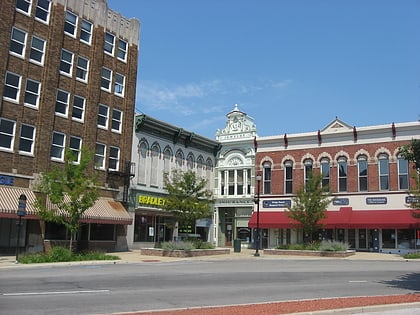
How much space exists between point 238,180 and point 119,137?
1426cm

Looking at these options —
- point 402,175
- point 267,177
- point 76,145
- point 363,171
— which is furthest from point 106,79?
point 402,175

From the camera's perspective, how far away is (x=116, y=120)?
36.6m

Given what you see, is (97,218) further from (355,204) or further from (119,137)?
(355,204)

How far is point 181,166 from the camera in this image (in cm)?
4300

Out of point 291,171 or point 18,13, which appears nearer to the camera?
point 18,13

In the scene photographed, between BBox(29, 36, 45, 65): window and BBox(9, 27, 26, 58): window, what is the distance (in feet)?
2.09

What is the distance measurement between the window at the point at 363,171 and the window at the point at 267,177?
8311 millimetres

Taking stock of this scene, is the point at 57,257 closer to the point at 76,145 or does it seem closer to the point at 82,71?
the point at 76,145

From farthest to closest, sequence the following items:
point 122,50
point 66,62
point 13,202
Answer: point 122,50
point 66,62
point 13,202

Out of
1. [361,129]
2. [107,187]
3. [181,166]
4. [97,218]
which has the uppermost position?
[361,129]

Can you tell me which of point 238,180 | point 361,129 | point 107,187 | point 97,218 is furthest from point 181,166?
point 361,129

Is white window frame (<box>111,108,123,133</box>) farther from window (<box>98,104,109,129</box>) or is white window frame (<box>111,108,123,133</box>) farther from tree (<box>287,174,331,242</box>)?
tree (<box>287,174,331,242</box>)

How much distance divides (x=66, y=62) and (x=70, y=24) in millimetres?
2846

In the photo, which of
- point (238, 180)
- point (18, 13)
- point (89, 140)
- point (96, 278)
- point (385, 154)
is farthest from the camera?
point (238, 180)
